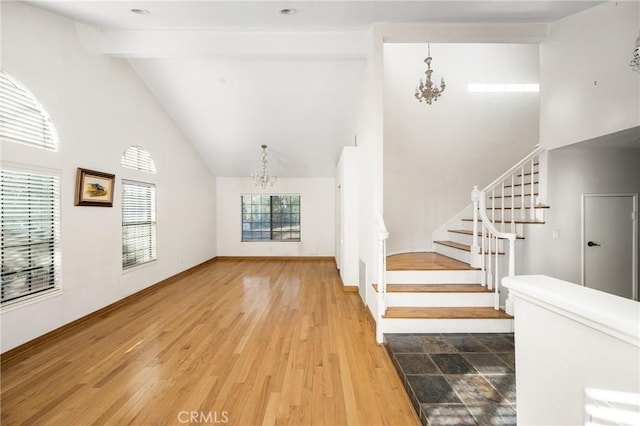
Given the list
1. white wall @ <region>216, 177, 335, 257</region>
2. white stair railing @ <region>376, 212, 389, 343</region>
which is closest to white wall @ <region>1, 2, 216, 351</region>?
white wall @ <region>216, 177, 335, 257</region>

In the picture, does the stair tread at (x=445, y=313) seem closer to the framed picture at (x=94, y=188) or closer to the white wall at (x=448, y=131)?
the white wall at (x=448, y=131)

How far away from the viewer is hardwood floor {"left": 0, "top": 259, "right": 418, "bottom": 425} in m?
1.91

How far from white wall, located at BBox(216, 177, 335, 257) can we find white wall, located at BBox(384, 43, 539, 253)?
2701 mm

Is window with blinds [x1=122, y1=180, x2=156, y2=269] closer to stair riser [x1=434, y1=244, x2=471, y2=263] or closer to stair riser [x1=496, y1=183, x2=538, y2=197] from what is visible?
stair riser [x1=434, y1=244, x2=471, y2=263]

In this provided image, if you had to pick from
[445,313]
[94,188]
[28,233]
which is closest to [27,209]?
[28,233]

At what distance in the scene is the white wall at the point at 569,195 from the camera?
11.5ft

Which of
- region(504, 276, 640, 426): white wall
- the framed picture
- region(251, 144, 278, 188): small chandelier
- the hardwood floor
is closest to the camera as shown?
region(504, 276, 640, 426): white wall

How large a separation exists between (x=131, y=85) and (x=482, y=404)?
578 cm

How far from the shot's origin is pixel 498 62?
17.6ft

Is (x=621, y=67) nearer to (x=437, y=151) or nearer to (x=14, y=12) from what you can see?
(x=437, y=151)

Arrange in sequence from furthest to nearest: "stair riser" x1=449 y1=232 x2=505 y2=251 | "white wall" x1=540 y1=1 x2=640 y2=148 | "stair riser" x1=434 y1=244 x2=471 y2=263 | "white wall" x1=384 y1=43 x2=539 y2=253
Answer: "white wall" x1=384 y1=43 x2=539 y2=253 < "stair riser" x1=434 y1=244 x2=471 y2=263 < "stair riser" x1=449 y1=232 x2=505 y2=251 < "white wall" x1=540 y1=1 x2=640 y2=148

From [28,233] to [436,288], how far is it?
14.7ft

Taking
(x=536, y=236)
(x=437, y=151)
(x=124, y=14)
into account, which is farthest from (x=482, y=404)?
(x=124, y=14)

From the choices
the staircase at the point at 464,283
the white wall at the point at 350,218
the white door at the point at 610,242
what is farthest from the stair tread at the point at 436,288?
the white door at the point at 610,242
